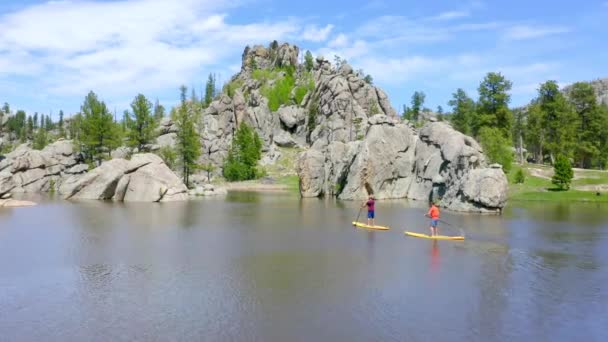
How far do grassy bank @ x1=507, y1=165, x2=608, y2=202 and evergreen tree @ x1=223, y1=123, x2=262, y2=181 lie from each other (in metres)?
70.0

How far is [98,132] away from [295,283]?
98.0 meters

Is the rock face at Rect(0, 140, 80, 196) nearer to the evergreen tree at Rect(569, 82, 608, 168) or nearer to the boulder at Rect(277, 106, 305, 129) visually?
the boulder at Rect(277, 106, 305, 129)

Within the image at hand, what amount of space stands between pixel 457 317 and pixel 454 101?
127 m

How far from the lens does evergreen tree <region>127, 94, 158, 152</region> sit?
110m

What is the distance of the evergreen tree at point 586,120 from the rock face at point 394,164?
45867mm

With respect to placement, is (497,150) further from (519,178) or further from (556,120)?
(556,120)

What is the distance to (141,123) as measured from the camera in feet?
363

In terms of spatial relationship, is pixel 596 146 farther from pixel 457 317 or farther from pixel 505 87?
pixel 457 317

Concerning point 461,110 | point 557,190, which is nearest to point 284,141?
point 461,110

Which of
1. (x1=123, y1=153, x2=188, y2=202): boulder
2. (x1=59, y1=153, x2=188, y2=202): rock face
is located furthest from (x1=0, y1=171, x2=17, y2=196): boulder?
(x1=123, y1=153, x2=188, y2=202): boulder

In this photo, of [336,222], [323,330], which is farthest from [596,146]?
[323,330]

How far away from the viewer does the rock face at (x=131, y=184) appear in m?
77.5

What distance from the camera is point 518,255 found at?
33000 mm

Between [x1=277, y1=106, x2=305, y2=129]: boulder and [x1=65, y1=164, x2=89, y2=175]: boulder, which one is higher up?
[x1=277, y1=106, x2=305, y2=129]: boulder
